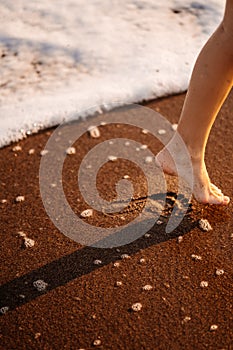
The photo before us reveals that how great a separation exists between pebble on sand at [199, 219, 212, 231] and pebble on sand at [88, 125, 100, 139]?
73 cm

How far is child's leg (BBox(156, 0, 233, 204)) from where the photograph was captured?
6.21ft

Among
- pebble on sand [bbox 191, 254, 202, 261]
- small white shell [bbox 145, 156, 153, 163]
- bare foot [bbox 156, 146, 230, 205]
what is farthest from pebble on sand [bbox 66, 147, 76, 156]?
pebble on sand [bbox 191, 254, 202, 261]

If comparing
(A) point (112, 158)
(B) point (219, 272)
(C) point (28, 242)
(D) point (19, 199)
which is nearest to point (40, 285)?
(C) point (28, 242)

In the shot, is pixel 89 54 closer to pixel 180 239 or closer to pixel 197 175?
pixel 197 175

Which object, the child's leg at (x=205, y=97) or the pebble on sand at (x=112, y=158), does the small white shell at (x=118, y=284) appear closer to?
the child's leg at (x=205, y=97)

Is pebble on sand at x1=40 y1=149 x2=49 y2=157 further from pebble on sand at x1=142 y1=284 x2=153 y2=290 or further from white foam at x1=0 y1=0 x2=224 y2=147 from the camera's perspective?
pebble on sand at x1=142 y1=284 x2=153 y2=290

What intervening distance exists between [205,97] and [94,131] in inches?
34.1

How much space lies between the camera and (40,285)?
6.49 feet

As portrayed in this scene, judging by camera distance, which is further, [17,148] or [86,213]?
[17,148]

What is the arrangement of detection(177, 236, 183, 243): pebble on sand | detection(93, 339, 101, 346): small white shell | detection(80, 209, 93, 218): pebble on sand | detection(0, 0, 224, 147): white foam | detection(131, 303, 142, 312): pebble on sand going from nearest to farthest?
1. detection(93, 339, 101, 346): small white shell
2. detection(131, 303, 142, 312): pebble on sand
3. detection(177, 236, 183, 243): pebble on sand
4. detection(80, 209, 93, 218): pebble on sand
5. detection(0, 0, 224, 147): white foam

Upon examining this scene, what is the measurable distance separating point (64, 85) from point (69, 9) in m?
0.99

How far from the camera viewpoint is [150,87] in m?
3.04

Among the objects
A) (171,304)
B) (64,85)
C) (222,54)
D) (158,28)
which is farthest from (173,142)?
(158,28)

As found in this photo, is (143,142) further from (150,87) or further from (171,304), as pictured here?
(171,304)
